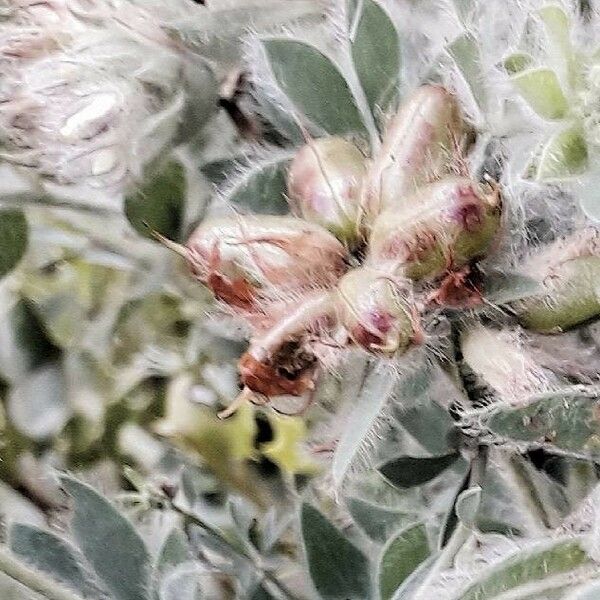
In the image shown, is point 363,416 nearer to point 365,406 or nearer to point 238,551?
point 365,406


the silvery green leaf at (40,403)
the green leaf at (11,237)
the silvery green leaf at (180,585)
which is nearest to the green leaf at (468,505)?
the silvery green leaf at (180,585)

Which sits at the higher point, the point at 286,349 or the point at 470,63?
the point at 470,63

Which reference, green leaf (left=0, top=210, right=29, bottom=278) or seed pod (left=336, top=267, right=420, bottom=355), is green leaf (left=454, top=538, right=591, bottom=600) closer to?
seed pod (left=336, top=267, right=420, bottom=355)

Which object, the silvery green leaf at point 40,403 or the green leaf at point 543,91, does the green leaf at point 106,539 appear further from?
the silvery green leaf at point 40,403

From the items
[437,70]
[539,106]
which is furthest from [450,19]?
[539,106]

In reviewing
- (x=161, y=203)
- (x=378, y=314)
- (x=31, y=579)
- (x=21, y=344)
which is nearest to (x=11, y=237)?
(x=161, y=203)

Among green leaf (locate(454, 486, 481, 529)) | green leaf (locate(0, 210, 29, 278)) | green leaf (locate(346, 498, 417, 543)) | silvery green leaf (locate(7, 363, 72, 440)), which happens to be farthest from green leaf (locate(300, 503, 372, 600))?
silvery green leaf (locate(7, 363, 72, 440))
